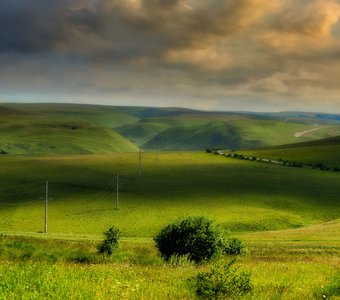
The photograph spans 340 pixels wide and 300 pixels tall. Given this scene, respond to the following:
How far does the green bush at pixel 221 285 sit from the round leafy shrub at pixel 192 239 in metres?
15.1

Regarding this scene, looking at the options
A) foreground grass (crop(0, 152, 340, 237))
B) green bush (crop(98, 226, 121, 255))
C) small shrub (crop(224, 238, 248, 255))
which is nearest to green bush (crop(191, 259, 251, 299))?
green bush (crop(98, 226, 121, 255))

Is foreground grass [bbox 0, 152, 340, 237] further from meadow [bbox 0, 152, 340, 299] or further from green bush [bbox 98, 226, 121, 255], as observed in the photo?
green bush [bbox 98, 226, 121, 255]

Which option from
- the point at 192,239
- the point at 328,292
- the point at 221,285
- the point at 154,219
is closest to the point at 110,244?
the point at 192,239

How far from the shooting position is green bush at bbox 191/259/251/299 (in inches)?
515

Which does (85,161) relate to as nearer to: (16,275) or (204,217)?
(204,217)

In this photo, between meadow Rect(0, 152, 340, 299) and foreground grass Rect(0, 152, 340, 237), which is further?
foreground grass Rect(0, 152, 340, 237)

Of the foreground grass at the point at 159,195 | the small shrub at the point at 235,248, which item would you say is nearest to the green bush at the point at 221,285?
the small shrub at the point at 235,248

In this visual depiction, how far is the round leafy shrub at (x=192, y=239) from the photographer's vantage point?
97.7 feet

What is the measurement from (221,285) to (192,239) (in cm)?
1679

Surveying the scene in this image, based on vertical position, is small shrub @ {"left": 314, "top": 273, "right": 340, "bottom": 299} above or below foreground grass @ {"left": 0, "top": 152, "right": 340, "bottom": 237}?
above

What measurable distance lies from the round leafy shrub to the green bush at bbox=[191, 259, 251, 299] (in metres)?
15.1

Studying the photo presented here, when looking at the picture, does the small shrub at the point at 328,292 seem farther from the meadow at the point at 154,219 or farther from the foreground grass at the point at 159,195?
the foreground grass at the point at 159,195

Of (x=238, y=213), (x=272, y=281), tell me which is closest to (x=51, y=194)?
(x=238, y=213)

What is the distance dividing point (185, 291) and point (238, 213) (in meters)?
94.6
